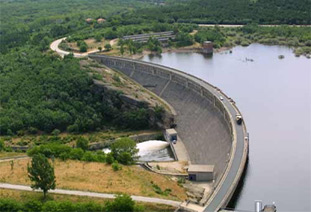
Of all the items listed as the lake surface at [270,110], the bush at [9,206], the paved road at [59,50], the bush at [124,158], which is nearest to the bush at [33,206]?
the bush at [9,206]

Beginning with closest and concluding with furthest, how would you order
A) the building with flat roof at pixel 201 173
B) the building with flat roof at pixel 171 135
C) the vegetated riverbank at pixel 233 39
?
the building with flat roof at pixel 201 173
the building with flat roof at pixel 171 135
the vegetated riverbank at pixel 233 39

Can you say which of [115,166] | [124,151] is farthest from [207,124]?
[115,166]

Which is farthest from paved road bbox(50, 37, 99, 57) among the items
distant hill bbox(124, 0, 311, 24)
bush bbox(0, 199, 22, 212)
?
bush bbox(0, 199, 22, 212)

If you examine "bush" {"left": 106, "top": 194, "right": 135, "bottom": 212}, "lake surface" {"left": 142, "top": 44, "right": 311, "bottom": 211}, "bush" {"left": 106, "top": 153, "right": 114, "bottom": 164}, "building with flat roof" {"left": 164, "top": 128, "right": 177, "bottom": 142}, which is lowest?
"building with flat roof" {"left": 164, "top": 128, "right": 177, "bottom": 142}

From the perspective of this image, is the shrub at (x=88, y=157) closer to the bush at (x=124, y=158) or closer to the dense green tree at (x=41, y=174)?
the bush at (x=124, y=158)

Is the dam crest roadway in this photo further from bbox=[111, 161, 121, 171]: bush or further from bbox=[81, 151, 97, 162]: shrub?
bbox=[81, 151, 97, 162]: shrub

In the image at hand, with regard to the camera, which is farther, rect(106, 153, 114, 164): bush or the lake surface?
rect(106, 153, 114, 164): bush

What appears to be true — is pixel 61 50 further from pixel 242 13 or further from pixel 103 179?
pixel 103 179
